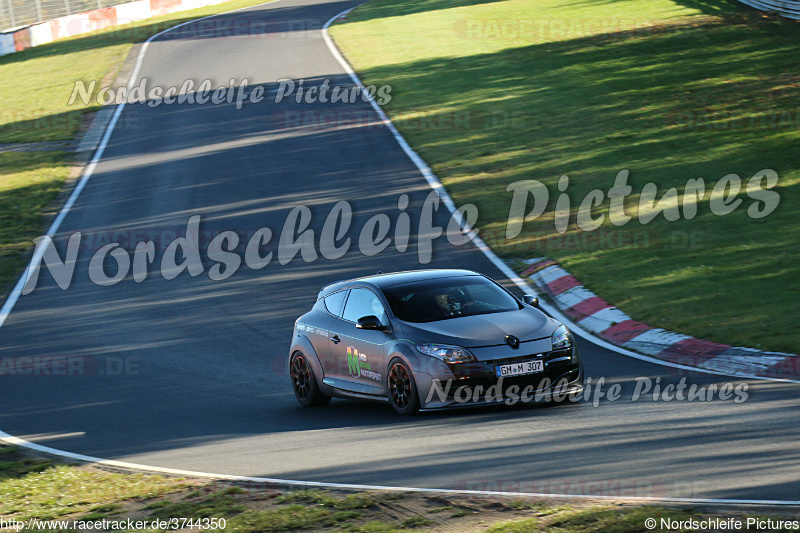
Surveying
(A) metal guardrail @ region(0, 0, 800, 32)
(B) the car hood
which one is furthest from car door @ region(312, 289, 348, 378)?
(A) metal guardrail @ region(0, 0, 800, 32)

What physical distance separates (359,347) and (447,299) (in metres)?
1.18

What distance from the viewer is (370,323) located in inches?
464

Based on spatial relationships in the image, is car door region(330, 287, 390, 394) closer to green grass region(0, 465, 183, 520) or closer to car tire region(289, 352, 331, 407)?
car tire region(289, 352, 331, 407)

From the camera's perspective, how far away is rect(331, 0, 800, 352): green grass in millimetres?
16516

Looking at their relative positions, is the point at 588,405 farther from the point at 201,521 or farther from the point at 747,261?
the point at 747,261

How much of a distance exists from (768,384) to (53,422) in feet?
27.6

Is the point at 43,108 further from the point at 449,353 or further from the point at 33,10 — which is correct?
the point at 449,353

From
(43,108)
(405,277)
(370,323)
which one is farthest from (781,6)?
(370,323)

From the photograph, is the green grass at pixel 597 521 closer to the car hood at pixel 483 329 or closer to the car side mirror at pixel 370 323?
the car hood at pixel 483 329

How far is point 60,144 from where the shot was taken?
3269cm

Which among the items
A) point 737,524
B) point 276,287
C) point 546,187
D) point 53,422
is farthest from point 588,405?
point 546,187

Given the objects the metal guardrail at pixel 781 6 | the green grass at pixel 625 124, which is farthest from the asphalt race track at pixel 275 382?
the metal guardrail at pixel 781 6

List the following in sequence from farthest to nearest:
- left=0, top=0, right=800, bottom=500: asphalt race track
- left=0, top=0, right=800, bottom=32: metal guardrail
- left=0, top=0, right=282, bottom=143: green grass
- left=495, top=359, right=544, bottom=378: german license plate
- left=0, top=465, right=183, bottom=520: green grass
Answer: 1. left=0, top=0, right=800, bottom=32: metal guardrail
2. left=0, top=0, right=282, bottom=143: green grass
3. left=495, top=359, right=544, bottom=378: german license plate
4. left=0, top=0, right=800, bottom=500: asphalt race track
5. left=0, top=465, right=183, bottom=520: green grass

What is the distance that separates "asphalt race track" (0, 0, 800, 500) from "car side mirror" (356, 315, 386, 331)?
1028 millimetres
